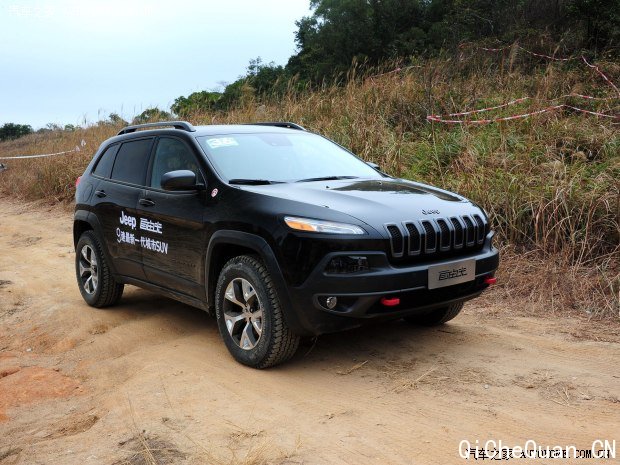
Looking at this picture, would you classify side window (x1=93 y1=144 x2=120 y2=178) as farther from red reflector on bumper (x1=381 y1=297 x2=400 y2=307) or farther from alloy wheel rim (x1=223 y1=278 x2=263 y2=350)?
red reflector on bumper (x1=381 y1=297 x2=400 y2=307)

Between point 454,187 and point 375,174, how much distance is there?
2.70m

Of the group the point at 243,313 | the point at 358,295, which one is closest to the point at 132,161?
the point at 243,313

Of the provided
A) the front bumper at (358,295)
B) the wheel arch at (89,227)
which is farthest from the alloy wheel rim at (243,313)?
the wheel arch at (89,227)

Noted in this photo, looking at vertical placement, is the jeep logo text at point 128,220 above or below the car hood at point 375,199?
below

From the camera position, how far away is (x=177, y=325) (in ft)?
18.7

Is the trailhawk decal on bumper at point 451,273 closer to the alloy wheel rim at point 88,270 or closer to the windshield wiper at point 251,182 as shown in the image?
the windshield wiper at point 251,182

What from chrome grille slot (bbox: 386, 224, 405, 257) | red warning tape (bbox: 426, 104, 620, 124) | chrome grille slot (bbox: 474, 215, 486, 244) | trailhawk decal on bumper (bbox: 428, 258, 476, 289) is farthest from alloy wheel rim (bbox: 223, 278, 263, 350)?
red warning tape (bbox: 426, 104, 620, 124)

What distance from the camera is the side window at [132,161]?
223 inches

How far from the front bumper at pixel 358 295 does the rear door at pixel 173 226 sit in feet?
3.60

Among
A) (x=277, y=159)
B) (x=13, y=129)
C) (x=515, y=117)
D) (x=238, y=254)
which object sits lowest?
(x=238, y=254)

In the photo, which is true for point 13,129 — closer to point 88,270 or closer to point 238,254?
point 88,270

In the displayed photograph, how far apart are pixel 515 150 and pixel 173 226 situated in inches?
200

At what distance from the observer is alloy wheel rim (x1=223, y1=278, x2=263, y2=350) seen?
431 centimetres

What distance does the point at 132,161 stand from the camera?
5.84 m
